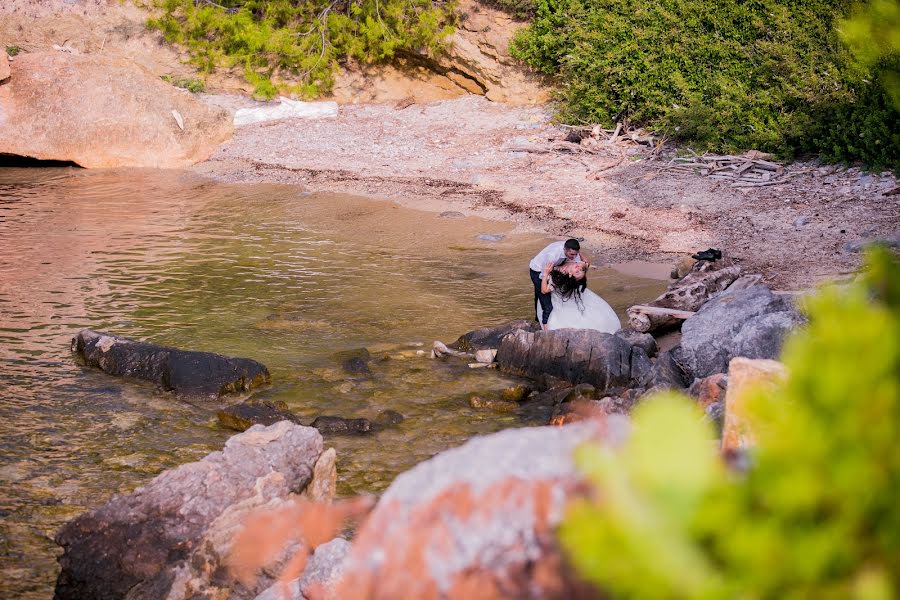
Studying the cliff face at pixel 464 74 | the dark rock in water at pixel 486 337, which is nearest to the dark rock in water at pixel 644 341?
the dark rock in water at pixel 486 337

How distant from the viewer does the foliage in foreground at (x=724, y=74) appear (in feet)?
43.9

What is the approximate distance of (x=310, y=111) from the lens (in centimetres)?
2055

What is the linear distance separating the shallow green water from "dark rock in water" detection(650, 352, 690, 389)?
59.4 inches

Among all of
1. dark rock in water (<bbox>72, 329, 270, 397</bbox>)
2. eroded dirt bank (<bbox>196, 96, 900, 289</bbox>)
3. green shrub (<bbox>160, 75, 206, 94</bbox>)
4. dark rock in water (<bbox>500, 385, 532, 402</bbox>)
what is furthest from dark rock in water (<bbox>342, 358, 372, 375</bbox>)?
green shrub (<bbox>160, 75, 206, 94</bbox>)

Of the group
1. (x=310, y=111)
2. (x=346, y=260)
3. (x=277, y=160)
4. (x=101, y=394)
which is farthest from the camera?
(x=310, y=111)

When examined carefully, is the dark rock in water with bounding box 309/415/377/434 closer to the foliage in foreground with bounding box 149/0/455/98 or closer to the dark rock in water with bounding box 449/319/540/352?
the dark rock in water with bounding box 449/319/540/352

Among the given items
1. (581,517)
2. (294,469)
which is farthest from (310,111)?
(581,517)

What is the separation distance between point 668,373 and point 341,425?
9.84 feet

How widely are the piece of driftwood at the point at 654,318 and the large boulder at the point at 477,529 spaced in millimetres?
7400

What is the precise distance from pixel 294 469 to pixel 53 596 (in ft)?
5.15

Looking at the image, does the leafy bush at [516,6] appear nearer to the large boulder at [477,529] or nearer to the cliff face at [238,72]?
the cliff face at [238,72]

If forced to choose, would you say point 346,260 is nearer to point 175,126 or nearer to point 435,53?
point 175,126

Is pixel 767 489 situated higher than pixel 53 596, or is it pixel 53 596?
pixel 767 489

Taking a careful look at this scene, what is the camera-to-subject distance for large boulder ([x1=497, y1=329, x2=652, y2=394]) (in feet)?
27.7
